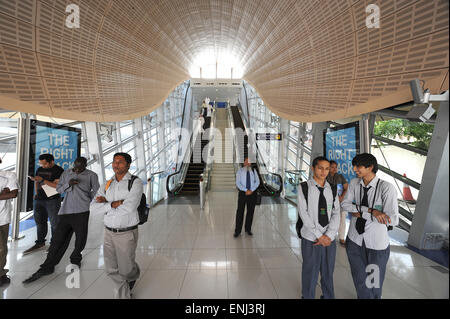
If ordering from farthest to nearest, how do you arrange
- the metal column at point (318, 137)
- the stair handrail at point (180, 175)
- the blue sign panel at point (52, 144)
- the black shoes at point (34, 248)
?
the stair handrail at point (180, 175)
the metal column at point (318, 137)
the blue sign panel at point (52, 144)
the black shoes at point (34, 248)

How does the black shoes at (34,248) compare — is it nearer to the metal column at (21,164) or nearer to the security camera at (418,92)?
the metal column at (21,164)

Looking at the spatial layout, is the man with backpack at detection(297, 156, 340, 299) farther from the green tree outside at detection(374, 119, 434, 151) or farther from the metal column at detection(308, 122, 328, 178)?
the metal column at detection(308, 122, 328, 178)

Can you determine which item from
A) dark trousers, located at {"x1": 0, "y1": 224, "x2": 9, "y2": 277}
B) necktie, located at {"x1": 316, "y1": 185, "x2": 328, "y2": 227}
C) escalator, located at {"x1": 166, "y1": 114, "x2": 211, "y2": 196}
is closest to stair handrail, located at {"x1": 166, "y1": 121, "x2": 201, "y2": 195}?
escalator, located at {"x1": 166, "y1": 114, "x2": 211, "y2": 196}

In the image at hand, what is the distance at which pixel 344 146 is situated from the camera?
15.5 feet

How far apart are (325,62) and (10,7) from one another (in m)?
5.23

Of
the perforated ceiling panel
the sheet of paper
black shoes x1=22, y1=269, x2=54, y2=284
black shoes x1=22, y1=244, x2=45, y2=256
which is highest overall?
the perforated ceiling panel

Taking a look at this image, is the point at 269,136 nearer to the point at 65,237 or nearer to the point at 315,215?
the point at 315,215

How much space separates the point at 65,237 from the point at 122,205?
69.3 inches

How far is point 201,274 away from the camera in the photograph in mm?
3113

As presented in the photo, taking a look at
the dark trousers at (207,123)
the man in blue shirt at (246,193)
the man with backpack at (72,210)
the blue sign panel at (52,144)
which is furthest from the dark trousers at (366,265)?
the dark trousers at (207,123)

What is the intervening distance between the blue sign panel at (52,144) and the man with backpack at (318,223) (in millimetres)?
5418

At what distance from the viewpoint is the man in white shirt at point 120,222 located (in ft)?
7.89

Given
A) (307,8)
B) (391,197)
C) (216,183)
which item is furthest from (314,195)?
(216,183)

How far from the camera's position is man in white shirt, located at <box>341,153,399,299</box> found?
2086mm
